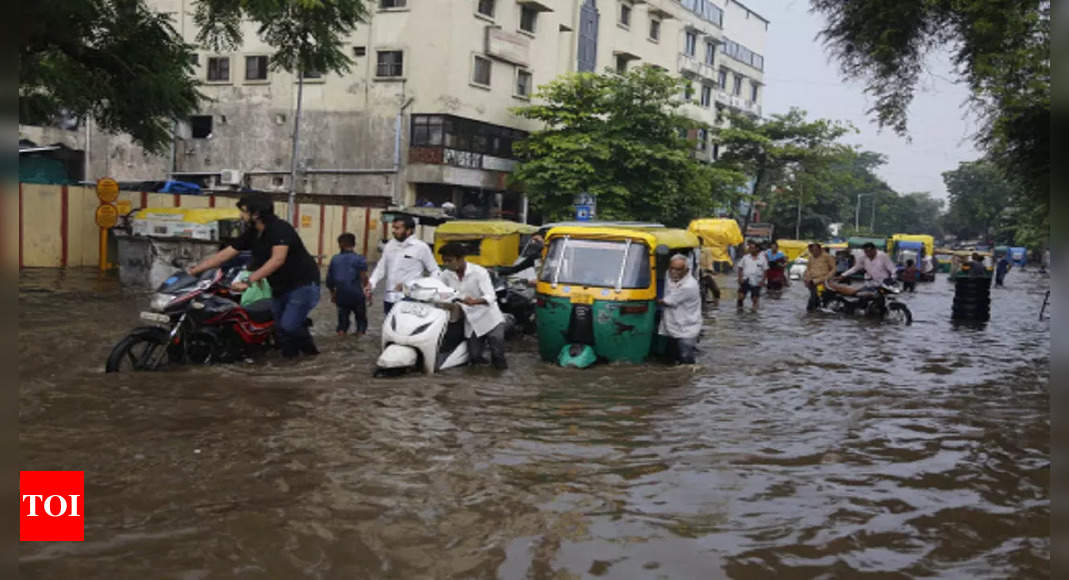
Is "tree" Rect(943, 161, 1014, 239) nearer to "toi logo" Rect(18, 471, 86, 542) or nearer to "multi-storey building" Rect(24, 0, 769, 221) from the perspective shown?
"multi-storey building" Rect(24, 0, 769, 221)

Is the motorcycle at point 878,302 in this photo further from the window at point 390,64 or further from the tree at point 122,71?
the window at point 390,64

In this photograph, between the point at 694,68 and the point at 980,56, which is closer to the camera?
the point at 980,56

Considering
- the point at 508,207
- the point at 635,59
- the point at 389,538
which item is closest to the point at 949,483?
the point at 389,538

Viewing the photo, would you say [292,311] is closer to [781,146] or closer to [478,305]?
[478,305]

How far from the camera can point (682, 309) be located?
34.5 ft

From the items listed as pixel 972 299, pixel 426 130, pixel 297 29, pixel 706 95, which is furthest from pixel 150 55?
pixel 706 95

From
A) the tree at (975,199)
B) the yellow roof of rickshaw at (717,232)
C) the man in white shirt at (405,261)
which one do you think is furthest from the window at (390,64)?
the tree at (975,199)

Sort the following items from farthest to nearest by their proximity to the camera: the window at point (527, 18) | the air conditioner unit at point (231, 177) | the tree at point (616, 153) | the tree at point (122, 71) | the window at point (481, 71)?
1. the window at point (527, 18)
2. the air conditioner unit at point (231, 177)
3. the window at point (481, 71)
4. the tree at point (616, 153)
5. the tree at point (122, 71)

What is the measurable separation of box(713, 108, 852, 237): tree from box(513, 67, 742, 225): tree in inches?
562

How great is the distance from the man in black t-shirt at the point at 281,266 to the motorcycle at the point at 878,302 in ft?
41.4

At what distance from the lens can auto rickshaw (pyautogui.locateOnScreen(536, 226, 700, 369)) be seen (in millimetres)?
10125

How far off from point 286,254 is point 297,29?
23.4 feet

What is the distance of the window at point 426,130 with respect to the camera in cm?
3491

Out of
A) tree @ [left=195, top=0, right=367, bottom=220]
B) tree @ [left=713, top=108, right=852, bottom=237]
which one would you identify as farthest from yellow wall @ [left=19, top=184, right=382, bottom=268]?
tree @ [left=713, top=108, right=852, bottom=237]
